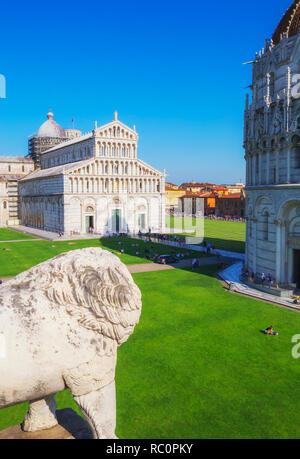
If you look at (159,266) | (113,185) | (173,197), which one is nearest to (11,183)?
(113,185)

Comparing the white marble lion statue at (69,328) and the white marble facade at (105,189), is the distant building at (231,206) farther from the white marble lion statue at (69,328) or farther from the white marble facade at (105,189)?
the white marble lion statue at (69,328)

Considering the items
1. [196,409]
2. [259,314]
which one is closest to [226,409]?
[196,409]

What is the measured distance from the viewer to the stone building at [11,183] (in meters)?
86.9

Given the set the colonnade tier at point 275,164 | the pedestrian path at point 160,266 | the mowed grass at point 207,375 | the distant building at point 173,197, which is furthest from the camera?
the distant building at point 173,197

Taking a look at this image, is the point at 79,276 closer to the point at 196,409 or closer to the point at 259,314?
the point at 196,409

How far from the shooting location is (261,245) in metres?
28.8

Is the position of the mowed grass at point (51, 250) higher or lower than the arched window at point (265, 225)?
lower

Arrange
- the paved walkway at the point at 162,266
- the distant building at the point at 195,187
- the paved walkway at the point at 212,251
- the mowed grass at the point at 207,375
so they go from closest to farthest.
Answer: the mowed grass at the point at 207,375 < the paved walkway at the point at 162,266 < the paved walkway at the point at 212,251 < the distant building at the point at 195,187

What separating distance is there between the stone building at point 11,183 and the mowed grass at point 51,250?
34526mm

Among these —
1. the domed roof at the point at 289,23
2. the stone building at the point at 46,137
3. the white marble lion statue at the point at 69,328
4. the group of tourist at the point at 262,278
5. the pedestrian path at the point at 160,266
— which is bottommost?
the pedestrian path at the point at 160,266

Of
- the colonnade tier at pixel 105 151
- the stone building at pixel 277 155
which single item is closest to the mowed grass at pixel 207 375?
the stone building at pixel 277 155

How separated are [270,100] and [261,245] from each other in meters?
10.6

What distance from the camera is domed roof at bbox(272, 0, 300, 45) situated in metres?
27.7
